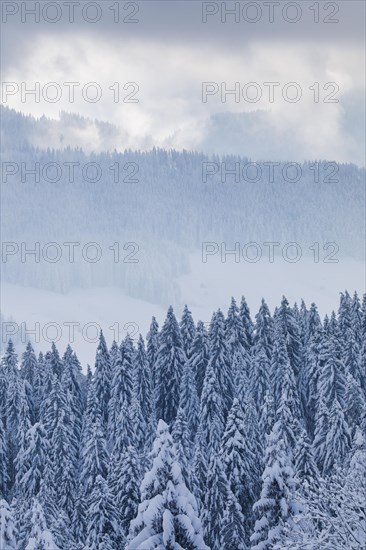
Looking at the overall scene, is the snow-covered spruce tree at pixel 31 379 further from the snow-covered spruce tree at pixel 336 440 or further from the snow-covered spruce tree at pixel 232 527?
the snow-covered spruce tree at pixel 232 527

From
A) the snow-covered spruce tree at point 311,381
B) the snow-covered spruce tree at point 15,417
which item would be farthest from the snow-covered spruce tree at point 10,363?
the snow-covered spruce tree at point 311,381

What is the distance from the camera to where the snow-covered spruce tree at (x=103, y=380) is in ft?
291

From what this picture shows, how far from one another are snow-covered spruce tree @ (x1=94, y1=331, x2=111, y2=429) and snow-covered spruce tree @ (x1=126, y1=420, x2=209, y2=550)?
50.8 m

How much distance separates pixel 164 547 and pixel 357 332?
5910 centimetres

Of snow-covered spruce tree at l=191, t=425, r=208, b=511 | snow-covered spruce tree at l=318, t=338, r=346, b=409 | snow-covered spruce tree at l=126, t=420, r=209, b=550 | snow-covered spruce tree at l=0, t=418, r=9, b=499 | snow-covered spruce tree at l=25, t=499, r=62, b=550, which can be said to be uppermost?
snow-covered spruce tree at l=318, t=338, r=346, b=409

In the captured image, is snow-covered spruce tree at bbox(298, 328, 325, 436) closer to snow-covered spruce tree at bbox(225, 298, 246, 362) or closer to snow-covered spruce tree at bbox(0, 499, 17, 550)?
snow-covered spruce tree at bbox(225, 298, 246, 362)

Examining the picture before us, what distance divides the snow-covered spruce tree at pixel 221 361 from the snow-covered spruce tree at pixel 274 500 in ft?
122

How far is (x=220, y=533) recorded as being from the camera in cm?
5181

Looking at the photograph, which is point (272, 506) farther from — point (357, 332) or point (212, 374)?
point (357, 332)

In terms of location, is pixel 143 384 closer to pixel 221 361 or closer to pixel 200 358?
pixel 200 358

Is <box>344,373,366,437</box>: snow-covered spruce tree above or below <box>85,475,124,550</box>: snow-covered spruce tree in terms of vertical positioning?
above

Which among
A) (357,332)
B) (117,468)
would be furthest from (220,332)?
(117,468)

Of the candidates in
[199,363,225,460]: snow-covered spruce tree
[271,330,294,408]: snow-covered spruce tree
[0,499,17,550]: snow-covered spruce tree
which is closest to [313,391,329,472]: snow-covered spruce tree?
[199,363,225,460]: snow-covered spruce tree

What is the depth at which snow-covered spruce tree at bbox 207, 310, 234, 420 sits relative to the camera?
3253 inches
